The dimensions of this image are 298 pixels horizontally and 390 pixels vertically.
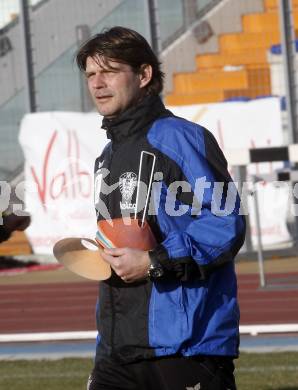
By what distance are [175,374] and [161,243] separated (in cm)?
39

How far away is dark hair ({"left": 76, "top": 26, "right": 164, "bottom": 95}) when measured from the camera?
3.89m

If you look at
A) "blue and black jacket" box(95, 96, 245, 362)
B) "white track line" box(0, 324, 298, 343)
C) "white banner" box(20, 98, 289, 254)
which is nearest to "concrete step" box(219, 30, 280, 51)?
"white banner" box(20, 98, 289, 254)

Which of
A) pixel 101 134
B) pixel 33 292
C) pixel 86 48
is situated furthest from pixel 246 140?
pixel 86 48

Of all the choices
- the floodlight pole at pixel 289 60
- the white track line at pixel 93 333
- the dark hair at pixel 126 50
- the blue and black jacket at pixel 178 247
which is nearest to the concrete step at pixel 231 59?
the floodlight pole at pixel 289 60

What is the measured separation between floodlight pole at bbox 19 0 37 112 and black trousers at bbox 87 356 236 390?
12.6 m

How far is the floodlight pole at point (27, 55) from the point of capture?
1627 cm

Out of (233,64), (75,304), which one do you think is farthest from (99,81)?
(233,64)

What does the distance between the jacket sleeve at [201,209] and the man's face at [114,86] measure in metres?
0.22

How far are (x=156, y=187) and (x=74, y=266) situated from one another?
1.17ft

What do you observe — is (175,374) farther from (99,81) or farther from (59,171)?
(59,171)

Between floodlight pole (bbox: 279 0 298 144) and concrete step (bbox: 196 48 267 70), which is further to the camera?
concrete step (bbox: 196 48 267 70)

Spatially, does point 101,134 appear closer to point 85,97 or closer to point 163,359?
point 85,97

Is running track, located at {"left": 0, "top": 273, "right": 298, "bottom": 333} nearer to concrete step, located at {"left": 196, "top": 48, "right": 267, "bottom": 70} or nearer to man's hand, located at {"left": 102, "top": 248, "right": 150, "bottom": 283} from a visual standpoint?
concrete step, located at {"left": 196, "top": 48, "right": 267, "bottom": 70}

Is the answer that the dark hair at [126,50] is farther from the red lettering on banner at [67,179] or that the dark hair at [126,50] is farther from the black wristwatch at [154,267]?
the red lettering on banner at [67,179]
